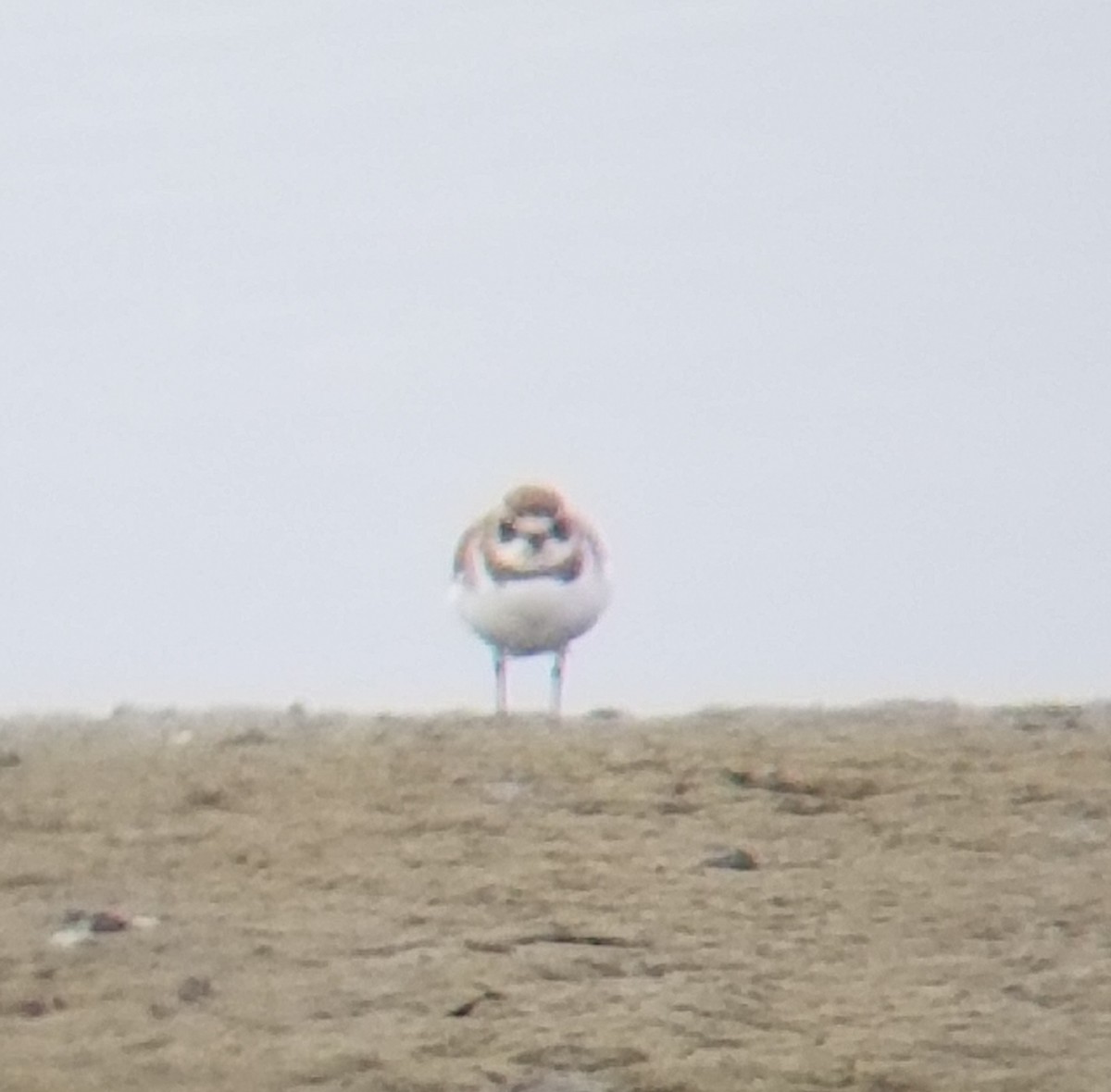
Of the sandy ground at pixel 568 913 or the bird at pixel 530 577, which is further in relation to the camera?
the bird at pixel 530 577

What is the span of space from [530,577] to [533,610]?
0.28 feet

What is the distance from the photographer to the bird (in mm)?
7254

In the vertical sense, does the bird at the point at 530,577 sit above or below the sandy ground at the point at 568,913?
above

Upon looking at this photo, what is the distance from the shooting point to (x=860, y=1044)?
10.5 feet

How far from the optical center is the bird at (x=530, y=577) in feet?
23.8

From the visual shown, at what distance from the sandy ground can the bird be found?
7.44 ft

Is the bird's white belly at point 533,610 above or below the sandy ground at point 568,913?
above

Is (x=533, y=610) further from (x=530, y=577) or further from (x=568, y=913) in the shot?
(x=568, y=913)

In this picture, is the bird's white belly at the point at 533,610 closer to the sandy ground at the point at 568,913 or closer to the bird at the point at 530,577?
the bird at the point at 530,577

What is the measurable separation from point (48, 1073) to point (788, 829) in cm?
133

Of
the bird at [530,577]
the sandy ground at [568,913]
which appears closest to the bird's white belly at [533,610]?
the bird at [530,577]

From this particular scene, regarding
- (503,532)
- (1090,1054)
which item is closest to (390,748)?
(1090,1054)

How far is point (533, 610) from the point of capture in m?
7.23

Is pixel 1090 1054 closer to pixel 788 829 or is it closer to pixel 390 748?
pixel 788 829
